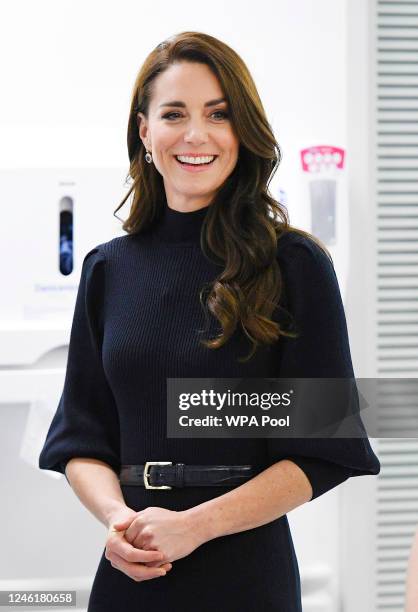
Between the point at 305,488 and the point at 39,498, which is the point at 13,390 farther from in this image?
the point at 305,488

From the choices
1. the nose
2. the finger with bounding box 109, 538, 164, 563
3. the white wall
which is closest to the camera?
the finger with bounding box 109, 538, 164, 563

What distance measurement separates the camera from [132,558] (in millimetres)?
1062

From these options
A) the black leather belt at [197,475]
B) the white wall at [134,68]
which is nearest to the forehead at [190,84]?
the black leather belt at [197,475]

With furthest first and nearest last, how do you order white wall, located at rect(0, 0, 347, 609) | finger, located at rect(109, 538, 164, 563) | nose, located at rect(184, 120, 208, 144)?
1. white wall, located at rect(0, 0, 347, 609)
2. nose, located at rect(184, 120, 208, 144)
3. finger, located at rect(109, 538, 164, 563)

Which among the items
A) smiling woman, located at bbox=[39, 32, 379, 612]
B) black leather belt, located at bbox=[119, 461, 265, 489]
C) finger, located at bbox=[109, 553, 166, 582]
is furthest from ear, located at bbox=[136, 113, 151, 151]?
finger, located at bbox=[109, 553, 166, 582]

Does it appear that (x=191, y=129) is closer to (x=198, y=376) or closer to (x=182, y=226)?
(x=182, y=226)

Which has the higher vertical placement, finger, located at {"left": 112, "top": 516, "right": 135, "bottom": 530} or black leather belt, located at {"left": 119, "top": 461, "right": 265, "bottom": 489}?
black leather belt, located at {"left": 119, "top": 461, "right": 265, "bottom": 489}

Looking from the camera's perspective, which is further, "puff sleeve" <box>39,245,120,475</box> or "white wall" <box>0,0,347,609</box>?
"white wall" <box>0,0,347,609</box>

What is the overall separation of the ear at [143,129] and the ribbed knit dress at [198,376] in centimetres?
12

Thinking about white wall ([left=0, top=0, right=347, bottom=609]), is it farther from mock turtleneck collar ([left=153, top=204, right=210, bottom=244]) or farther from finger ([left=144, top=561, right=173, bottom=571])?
finger ([left=144, top=561, right=173, bottom=571])

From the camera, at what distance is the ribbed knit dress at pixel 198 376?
1109mm

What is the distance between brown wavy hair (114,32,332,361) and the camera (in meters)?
1.12

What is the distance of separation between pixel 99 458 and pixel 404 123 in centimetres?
125

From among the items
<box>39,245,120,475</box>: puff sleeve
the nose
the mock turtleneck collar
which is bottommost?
<box>39,245,120,475</box>: puff sleeve
